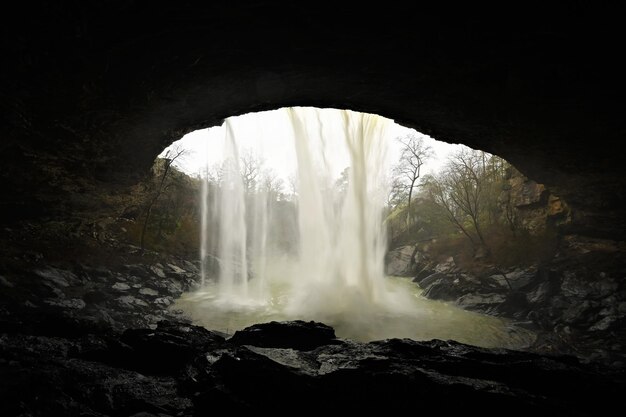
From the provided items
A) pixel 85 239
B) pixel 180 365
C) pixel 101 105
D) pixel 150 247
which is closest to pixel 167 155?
pixel 150 247

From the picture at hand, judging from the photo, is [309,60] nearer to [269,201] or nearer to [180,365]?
[180,365]

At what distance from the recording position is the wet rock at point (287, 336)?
5.69m

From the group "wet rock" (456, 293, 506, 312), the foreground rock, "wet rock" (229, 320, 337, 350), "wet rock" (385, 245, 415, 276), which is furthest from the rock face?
"wet rock" (229, 320, 337, 350)

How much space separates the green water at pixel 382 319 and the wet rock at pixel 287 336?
5.04m

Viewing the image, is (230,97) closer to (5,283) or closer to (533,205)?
(5,283)

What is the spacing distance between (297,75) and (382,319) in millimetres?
10942

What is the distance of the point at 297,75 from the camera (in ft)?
20.7

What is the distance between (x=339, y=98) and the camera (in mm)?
7316

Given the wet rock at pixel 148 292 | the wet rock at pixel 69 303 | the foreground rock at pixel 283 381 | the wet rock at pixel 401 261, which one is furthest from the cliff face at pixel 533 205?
the wet rock at pixel 69 303

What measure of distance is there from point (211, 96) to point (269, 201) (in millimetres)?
36593

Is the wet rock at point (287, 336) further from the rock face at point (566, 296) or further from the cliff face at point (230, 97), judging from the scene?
the rock face at point (566, 296)

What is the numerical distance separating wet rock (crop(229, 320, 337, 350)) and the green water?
16.5ft

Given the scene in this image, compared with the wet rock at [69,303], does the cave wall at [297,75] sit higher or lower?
higher

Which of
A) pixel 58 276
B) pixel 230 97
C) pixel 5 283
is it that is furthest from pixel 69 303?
pixel 230 97
